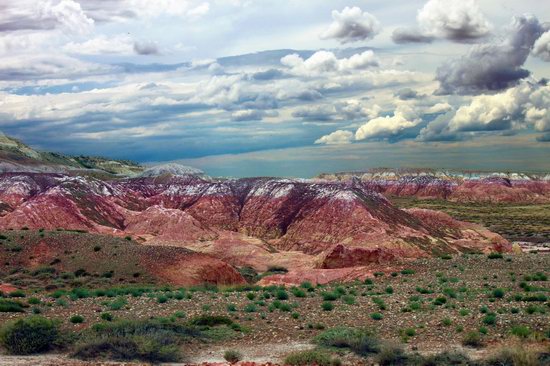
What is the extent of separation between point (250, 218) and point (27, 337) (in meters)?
93.6

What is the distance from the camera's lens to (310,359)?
1578 cm

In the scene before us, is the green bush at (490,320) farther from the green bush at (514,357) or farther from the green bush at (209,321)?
the green bush at (209,321)

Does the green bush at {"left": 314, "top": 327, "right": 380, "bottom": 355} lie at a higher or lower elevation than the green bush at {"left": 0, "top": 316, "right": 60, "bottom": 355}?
lower

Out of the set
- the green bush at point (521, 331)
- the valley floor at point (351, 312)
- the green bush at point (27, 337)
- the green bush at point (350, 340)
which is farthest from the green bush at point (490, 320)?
the green bush at point (27, 337)

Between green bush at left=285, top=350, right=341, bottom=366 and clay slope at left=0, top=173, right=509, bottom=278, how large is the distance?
54775mm

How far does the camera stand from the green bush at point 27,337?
54.3ft

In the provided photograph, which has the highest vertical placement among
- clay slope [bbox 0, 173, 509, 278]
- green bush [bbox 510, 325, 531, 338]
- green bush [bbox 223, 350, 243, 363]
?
green bush [bbox 223, 350, 243, 363]

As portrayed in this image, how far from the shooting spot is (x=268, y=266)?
72.2 meters

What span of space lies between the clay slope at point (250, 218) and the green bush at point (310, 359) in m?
54.8

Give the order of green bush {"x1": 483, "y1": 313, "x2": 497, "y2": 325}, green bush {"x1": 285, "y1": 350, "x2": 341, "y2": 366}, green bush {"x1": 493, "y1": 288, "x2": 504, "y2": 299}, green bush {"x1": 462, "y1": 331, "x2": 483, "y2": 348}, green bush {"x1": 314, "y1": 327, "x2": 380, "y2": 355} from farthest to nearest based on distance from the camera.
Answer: green bush {"x1": 493, "y1": 288, "x2": 504, "y2": 299}
green bush {"x1": 483, "y1": 313, "x2": 497, "y2": 325}
green bush {"x1": 462, "y1": 331, "x2": 483, "y2": 348}
green bush {"x1": 314, "y1": 327, "x2": 380, "y2": 355}
green bush {"x1": 285, "y1": 350, "x2": 341, "y2": 366}

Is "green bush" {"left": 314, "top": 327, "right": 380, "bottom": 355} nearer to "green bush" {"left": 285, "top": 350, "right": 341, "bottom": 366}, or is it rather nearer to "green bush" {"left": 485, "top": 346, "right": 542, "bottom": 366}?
"green bush" {"left": 285, "top": 350, "right": 341, "bottom": 366}

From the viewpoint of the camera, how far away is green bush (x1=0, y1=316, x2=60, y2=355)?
16547mm

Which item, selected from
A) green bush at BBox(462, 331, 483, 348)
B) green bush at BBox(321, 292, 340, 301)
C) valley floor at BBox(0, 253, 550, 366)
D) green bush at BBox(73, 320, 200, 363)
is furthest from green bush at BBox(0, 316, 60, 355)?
green bush at BBox(462, 331, 483, 348)

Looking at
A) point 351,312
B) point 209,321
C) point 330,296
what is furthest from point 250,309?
point 330,296
